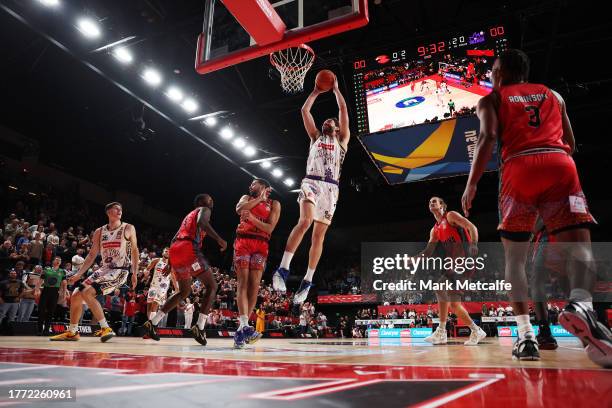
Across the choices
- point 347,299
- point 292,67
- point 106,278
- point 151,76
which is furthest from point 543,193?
point 347,299

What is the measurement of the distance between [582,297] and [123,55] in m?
11.1

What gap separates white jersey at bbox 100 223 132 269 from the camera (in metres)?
6.07

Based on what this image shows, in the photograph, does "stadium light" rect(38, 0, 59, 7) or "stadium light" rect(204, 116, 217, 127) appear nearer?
"stadium light" rect(38, 0, 59, 7)

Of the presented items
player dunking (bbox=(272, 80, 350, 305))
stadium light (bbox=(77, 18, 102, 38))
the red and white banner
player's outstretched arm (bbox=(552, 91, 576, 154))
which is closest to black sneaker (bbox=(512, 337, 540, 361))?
player's outstretched arm (bbox=(552, 91, 576, 154))

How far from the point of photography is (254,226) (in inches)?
197

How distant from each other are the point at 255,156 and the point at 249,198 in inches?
474

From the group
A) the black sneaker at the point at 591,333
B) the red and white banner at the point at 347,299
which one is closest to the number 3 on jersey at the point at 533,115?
the black sneaker at the point at 591,333

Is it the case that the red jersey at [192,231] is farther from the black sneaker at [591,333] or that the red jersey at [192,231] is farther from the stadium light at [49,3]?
the stadium light at [49,3]

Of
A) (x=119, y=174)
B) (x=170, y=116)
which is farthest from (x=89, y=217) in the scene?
(x=170, y=116)

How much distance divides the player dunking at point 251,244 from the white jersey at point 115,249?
7.18 feet

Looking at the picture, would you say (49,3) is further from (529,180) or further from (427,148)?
(529,180)

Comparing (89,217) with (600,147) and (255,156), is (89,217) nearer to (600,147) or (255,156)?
(255,156)

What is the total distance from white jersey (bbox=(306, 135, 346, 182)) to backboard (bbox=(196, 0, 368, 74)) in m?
2.03

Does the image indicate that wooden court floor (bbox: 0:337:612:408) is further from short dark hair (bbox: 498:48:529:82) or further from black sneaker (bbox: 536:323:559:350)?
black sneaker (bbox: 536:323:559:350)
